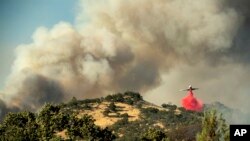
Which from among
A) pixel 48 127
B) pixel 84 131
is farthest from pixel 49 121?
pixel 84 131

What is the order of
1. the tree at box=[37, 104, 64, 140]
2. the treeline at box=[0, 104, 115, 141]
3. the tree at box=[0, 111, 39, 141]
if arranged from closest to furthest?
the tree at box=[0, 111, 39, 141]
the treeline at box=[0, 104, 115, 141]
the tree at box=[37, 104, 64, 140]

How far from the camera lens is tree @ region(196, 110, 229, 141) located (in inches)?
2322

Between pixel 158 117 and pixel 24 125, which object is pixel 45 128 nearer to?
pixel 24 125

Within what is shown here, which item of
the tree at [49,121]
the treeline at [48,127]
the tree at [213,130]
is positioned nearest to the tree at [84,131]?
the treeline at [48,127]

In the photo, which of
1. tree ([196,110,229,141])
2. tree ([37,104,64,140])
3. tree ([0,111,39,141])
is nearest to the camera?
tree ([196,110,229,141])

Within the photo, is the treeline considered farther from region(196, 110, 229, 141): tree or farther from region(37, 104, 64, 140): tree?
region(196, 110, 229, 141): tree

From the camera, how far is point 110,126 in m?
180

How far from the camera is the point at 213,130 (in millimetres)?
59281

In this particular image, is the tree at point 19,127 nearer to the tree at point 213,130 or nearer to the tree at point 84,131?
the tree at point 84,131

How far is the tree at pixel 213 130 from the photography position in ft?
193

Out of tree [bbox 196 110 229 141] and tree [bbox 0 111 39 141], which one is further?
tree [bbox 0 111 39 141]

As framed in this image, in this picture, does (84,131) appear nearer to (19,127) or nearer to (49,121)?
(49,121)

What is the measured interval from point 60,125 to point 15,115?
14325mm

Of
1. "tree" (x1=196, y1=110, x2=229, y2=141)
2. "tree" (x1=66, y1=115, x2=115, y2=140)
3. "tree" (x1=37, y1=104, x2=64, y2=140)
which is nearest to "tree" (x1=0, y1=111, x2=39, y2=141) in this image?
"tree" (x1=37, y1=104, x2=64, y2=140)
